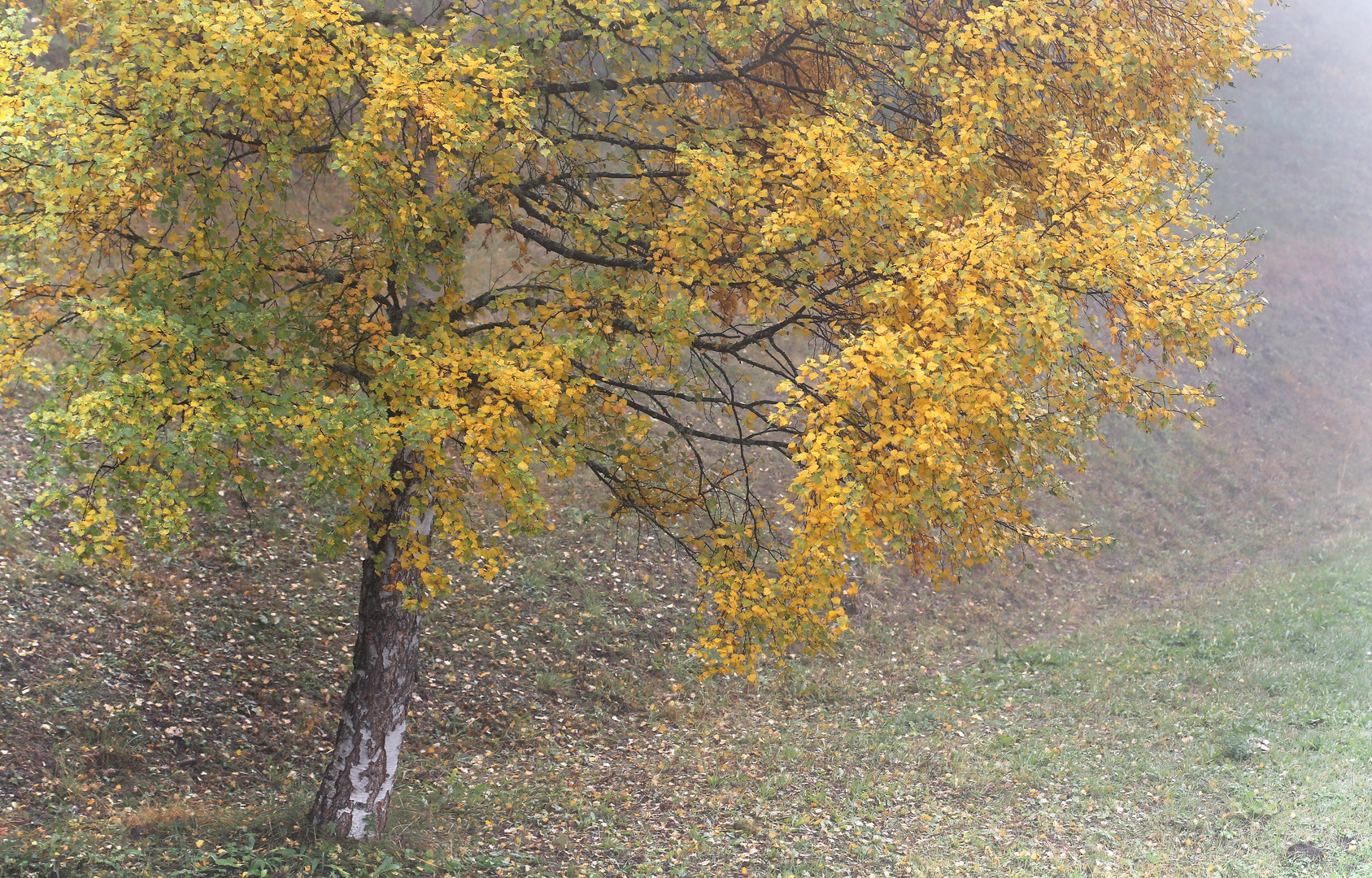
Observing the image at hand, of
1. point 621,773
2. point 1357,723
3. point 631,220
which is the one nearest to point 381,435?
point 631,220

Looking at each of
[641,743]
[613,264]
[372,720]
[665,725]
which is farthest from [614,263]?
[665,725]

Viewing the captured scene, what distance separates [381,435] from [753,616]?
9.72 feet

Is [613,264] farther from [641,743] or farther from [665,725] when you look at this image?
[665,725]

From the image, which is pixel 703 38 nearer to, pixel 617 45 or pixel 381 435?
pixel 617 45

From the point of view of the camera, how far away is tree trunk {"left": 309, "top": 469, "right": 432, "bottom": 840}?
26.9 ft

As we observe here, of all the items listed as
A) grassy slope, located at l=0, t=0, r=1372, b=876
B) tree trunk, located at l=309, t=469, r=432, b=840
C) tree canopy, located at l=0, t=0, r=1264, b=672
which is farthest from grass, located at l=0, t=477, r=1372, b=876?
tree canopy, located at l=0, t=0, r=1264, b=672

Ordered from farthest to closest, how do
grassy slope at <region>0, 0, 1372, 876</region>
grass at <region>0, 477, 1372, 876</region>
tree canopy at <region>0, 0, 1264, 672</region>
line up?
grassy slope at <region>0, 0, 1372, 876</region>, grass at <region>0, 477, 1372, 876</region>, tree canopy at <region>0, 0, 1264, 672</region>

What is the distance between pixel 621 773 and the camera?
11.0 m

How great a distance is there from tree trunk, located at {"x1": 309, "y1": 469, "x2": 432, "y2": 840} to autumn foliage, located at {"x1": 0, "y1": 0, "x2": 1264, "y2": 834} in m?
0.51

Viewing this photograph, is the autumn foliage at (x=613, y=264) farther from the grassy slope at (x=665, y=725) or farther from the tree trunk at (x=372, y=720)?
the grassy slope at (x=665, y=725)

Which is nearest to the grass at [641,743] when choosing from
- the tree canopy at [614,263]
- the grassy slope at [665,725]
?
the grassy slope at [665,725]

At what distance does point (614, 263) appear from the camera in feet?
25.9

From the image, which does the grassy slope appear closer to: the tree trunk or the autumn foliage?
the tree trunk

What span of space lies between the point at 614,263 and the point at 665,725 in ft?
22.5
